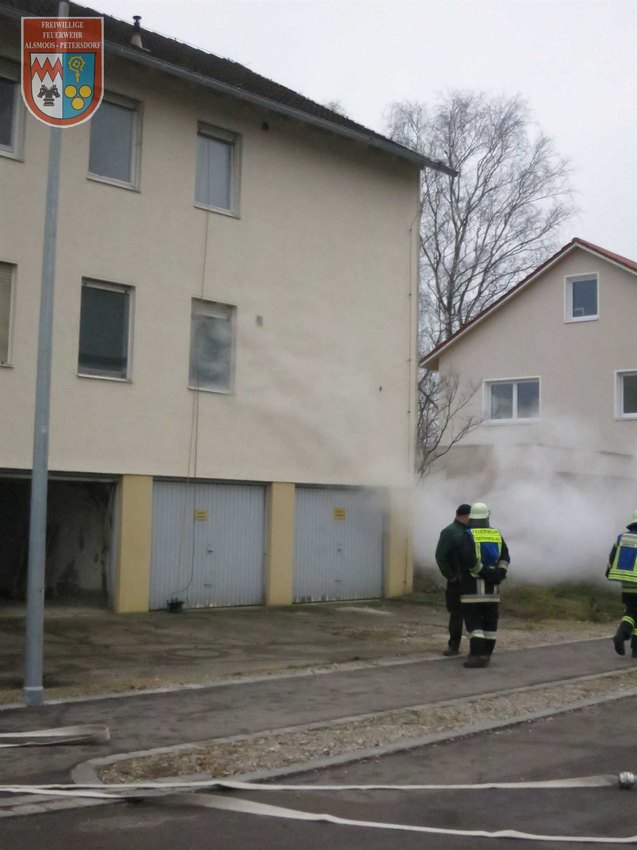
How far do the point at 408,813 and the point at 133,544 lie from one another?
10570 mm

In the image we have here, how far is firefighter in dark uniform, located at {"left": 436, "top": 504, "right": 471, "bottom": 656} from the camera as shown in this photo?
1227cm

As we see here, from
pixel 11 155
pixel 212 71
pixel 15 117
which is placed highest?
pixel 212 71

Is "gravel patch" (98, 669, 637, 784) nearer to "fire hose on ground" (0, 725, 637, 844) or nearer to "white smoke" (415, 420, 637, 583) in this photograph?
"fire hose on ground" (0, 725, 637, 844)

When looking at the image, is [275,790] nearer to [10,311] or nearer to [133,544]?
[133,544]

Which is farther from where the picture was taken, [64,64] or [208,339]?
[208,339]

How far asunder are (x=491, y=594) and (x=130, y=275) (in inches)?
299

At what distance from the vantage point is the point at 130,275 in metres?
16.4

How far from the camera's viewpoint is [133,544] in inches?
639

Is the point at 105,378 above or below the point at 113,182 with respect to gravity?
below

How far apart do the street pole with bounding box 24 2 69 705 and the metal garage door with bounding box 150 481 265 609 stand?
7306 mm

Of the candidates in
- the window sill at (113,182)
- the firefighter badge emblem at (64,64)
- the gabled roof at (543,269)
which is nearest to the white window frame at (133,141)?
the window sill at (113,182)

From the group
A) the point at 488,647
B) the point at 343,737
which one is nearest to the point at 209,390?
the point at 488,647

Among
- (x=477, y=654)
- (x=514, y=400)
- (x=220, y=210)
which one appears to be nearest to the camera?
(x=477, y=654)

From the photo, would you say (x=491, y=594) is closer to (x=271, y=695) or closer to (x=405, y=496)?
(x=271, y=695)
